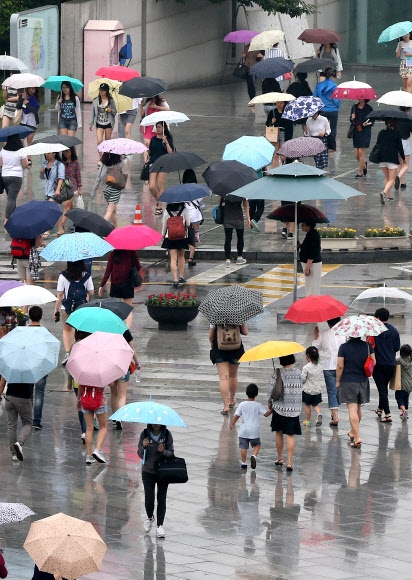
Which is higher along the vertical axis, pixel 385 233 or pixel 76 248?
pixel 76 248

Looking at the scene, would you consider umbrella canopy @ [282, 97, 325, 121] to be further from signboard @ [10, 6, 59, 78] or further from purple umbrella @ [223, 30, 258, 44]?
purple umbrella @ [223, 30, 258, 44]

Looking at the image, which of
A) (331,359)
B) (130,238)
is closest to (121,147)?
(130,238)

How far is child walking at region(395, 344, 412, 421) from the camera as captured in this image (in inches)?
720

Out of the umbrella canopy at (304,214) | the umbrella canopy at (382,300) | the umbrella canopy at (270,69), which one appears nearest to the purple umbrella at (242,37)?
the umbrella canopy at (270,69)

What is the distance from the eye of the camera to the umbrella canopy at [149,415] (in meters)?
14.4

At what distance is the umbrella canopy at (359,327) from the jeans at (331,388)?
0.85 meters

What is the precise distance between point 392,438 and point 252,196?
549cm

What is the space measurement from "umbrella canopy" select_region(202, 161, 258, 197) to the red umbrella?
662cm

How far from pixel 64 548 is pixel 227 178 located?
14.9 meters

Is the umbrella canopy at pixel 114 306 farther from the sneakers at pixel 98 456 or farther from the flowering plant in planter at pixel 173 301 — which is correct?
the flowering plant in planter at pixel 173 301

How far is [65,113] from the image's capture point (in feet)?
107

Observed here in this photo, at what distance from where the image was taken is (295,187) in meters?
22.0

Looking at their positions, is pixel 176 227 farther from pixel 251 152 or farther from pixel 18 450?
pixel 18 450

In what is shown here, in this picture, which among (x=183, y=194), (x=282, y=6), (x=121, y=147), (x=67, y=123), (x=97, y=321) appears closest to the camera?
(x=97, y=321)
